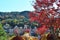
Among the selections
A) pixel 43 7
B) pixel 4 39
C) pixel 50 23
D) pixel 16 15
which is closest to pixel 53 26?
pixel 50 23

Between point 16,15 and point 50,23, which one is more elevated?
point 50,23

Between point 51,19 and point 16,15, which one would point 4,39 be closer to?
point 51,19

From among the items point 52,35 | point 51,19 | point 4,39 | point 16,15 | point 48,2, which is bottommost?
point 16,15

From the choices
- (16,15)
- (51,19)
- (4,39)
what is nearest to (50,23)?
(51,19)

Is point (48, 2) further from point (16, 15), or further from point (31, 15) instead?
point (16, 15)

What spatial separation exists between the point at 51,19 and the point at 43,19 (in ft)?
1.89

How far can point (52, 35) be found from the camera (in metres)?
17.4

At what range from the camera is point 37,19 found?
18.0m

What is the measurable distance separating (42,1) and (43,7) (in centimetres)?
54

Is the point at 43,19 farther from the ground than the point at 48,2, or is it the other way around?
the point at 48,2

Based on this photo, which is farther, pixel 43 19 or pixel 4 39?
pixel 4 39

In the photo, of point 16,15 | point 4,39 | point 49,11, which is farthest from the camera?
point 16,15

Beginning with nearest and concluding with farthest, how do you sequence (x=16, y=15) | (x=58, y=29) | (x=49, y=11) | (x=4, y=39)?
→ 1. (x=49, y=11)
2. (x=58, y=29)
3. (x=4, y=39)
4. (x=16, y=15)

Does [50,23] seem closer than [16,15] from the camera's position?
Yes
